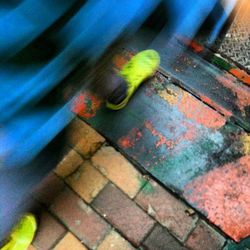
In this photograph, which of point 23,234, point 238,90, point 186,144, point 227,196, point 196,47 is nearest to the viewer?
point 23,234

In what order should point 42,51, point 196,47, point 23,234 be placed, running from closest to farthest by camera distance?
point 42,51 → point 23,234 → point 196,47

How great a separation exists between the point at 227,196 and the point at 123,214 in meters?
0.53

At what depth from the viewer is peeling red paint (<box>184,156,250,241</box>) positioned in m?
1.88

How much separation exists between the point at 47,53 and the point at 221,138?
119 centimetres

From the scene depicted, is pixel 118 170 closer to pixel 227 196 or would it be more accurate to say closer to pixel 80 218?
pixel 80 218

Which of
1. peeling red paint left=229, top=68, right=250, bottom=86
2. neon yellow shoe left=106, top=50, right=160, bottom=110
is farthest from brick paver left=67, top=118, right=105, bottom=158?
peeling red paint left=229, top=68, right=250, bottom=86

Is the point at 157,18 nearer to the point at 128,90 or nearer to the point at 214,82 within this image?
the point at 128,90

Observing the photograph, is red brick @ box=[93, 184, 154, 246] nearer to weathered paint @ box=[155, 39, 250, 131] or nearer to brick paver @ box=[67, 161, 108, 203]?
brick paver @ box=[67, 161, 108, 203]

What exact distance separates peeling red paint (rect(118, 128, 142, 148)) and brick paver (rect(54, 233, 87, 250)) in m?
0.53

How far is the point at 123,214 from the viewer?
1.89m

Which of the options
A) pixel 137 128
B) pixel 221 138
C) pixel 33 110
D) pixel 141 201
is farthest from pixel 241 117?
pixel 33 110

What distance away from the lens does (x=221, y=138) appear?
2059 mm

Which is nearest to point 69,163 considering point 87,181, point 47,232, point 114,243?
point 87,181

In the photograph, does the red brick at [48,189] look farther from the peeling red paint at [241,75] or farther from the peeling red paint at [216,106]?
the peeling red paint at [241,75]
